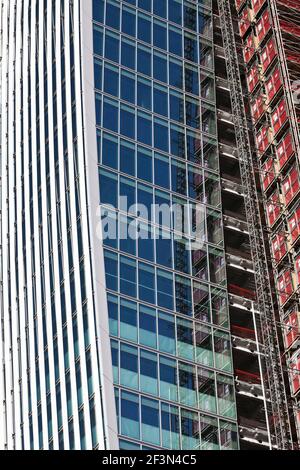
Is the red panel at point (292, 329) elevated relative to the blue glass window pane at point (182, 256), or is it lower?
lower

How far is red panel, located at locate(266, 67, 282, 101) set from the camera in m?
107

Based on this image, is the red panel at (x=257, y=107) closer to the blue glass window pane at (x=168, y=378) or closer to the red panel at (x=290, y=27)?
the red panel at (x=290, y=27)

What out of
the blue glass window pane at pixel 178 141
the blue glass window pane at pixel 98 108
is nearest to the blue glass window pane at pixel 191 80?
the blue glass window pane at pixel 178 141

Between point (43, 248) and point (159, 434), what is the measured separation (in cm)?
2023

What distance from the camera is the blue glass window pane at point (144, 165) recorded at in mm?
102188

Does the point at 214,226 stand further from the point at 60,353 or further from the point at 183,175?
the point at 60,353

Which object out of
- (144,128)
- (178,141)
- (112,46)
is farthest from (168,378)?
(112,46)

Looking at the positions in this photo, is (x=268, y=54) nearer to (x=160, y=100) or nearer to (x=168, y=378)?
(x=160, y=100)

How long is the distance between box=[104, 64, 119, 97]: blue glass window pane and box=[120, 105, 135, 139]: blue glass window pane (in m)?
1.44

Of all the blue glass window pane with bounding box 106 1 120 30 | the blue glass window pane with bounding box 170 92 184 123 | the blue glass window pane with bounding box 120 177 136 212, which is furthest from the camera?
the blue glass window pane with bounding box 170 92 184 123

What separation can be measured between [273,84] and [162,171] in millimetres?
11714

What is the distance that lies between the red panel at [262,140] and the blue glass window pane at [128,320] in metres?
20.1

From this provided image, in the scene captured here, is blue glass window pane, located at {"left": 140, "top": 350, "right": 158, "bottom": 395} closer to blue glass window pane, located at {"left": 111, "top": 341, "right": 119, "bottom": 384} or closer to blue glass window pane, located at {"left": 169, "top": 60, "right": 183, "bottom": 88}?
blue glass window pane, located at {"left": 111, "top": 341, "right": 119, "bottom": 384}

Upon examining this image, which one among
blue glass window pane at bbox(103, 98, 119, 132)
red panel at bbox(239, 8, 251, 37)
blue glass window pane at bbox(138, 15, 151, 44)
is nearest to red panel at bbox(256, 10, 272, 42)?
red panel at bbox(239, 8, 251, 37)
